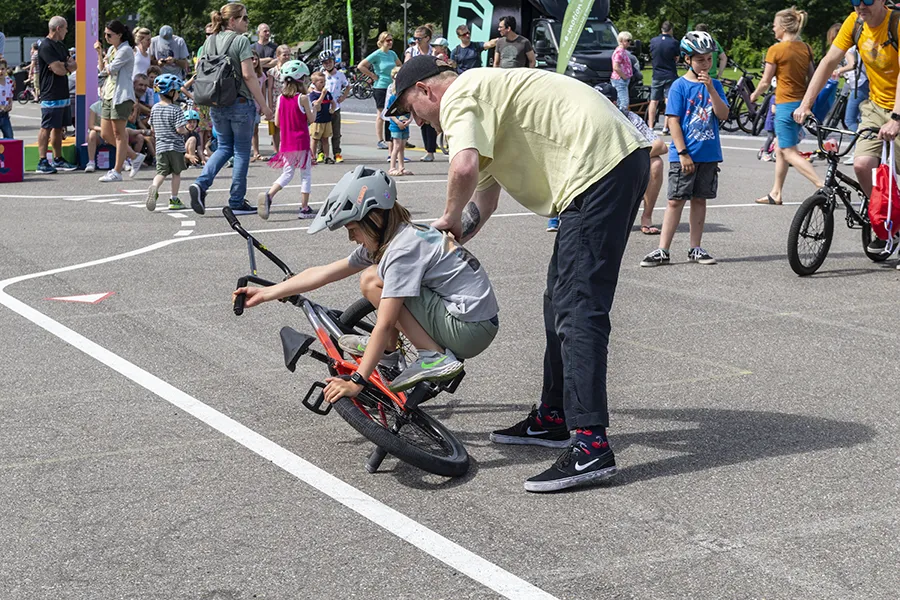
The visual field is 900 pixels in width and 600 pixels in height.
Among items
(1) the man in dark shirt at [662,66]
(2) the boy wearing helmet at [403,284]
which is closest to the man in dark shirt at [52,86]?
(1) the man in dark shirt at [662,66]

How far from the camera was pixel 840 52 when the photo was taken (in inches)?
365

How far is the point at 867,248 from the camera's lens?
32.0 ft

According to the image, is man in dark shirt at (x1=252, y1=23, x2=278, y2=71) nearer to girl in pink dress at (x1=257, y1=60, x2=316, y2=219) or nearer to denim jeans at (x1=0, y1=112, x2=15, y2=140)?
denim jeans at (x1=0, y1=112, x2=15, y2=140)

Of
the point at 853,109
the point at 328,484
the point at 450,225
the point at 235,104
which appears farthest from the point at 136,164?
the point at 328,484

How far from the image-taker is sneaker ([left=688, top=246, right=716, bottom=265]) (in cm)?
972

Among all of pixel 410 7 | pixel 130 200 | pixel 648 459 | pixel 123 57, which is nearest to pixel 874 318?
pixel 648 459

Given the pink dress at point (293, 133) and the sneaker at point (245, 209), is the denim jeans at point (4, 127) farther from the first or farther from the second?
the pink dress at point (293, 133)

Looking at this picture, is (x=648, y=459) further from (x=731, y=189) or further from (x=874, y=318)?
(x=731, y=189)

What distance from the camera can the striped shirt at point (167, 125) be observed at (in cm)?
1272

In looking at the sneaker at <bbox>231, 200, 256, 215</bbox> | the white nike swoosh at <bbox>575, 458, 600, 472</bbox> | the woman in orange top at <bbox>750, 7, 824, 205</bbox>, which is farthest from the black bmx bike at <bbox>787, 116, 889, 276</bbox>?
the sneaker at <bbox>231, 200, 256, 215</bbox>

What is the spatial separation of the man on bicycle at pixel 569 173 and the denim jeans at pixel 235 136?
7.76 metres

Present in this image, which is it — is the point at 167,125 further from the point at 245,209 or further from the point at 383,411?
the point at 383,411

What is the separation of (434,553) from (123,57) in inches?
506

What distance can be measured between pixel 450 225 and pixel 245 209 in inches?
326
